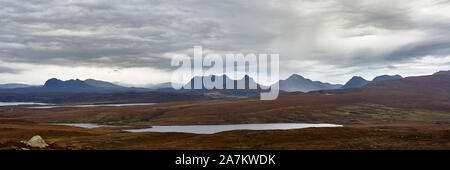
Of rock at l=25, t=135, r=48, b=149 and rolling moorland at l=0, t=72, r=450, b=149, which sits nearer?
rock at l=25, t=135, r=48, b=149

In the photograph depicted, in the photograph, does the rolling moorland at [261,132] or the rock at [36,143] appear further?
the rolling moorland at [261,132]

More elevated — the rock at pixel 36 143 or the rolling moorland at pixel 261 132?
the rock at pixel 36 143

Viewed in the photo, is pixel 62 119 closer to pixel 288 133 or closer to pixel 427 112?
pixel 288 133

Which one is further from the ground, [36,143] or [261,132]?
[36,143]

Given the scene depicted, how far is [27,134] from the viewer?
3492 inches

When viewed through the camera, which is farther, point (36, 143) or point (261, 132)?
point (261, 132)

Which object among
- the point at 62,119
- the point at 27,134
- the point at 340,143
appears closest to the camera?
the point at 340,143

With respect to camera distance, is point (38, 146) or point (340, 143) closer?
point (38, 146)
